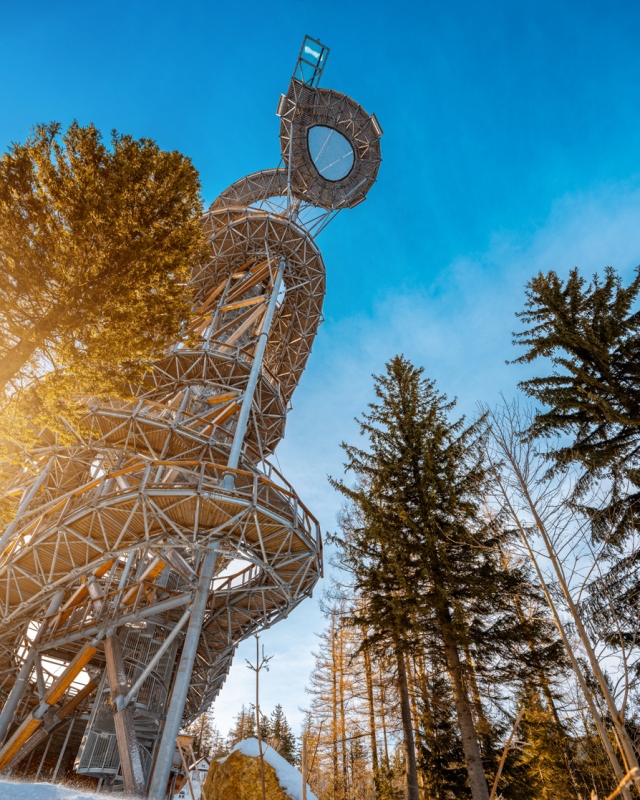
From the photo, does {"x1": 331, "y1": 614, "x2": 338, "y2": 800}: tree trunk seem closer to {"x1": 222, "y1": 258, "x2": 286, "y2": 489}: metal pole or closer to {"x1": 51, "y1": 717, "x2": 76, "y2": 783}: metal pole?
{"x1": 51, "y1": 717, "x2": 76, "y2": 783}: metal pole

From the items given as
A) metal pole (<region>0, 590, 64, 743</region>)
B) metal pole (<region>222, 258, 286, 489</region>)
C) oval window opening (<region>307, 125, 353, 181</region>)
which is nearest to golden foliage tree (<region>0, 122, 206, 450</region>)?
metal pole (<region>222, 258, 286, 489</region>)

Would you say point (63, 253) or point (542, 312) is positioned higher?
point (542, 312)

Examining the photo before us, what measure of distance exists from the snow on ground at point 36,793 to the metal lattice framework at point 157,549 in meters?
4.29

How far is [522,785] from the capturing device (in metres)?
13.4

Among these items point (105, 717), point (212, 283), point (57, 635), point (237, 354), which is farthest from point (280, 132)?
point (105, 717)

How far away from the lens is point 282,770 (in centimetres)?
918

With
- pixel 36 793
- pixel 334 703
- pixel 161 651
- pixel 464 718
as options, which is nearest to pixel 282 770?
pixel 161 651

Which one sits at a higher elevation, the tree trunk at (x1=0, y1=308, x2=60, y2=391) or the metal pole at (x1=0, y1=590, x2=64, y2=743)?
the tree trunk at (x1=0, y1=308, x2=60, y2=391)

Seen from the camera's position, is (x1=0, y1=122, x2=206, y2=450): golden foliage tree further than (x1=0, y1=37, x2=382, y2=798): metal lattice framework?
No

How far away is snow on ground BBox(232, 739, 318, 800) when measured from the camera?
28.2 ft

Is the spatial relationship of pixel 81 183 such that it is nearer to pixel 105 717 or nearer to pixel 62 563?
pixel 62 563

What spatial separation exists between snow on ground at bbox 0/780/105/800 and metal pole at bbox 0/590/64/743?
29.1 feet

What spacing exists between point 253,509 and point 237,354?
26.3 feet

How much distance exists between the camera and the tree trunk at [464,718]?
978 centimetres
